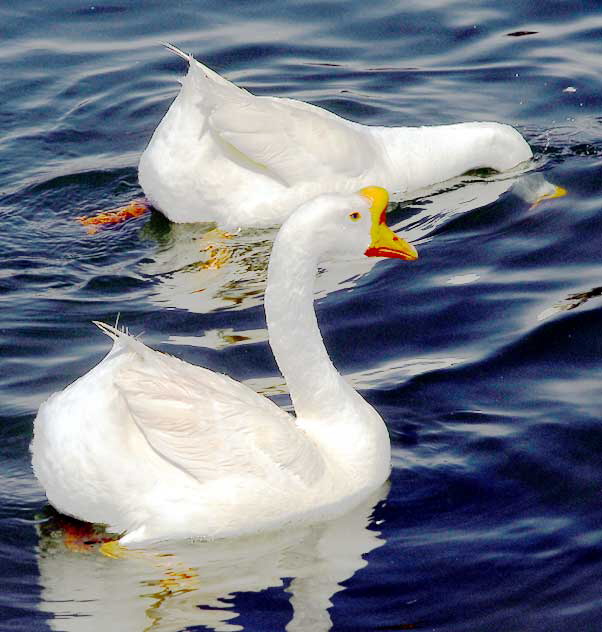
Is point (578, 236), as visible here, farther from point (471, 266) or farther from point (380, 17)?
point (380, 17)

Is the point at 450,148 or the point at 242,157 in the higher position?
the point at 242,157

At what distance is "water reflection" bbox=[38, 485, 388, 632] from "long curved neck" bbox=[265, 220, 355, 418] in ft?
1.77

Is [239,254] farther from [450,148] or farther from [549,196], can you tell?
[549,196]

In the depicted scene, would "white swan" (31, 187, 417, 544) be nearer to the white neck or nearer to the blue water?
the blue water

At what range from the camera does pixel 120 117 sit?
11.0m

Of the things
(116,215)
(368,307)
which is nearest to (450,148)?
(368,307)

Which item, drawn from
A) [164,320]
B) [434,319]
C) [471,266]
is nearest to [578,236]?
[471,266]

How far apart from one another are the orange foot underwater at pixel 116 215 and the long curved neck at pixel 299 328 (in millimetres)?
3118

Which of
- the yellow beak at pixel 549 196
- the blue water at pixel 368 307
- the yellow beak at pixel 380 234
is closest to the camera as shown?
the blue water at pixel 368 307

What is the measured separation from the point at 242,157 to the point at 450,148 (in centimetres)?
162

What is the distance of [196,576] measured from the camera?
18.6 feet

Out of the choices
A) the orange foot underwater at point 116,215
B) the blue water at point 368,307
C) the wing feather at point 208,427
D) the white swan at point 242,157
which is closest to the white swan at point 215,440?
the wing feather at point 208,427

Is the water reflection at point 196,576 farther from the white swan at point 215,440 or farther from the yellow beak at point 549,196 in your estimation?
the yellow beak at point 549,196

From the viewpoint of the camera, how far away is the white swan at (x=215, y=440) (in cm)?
570
